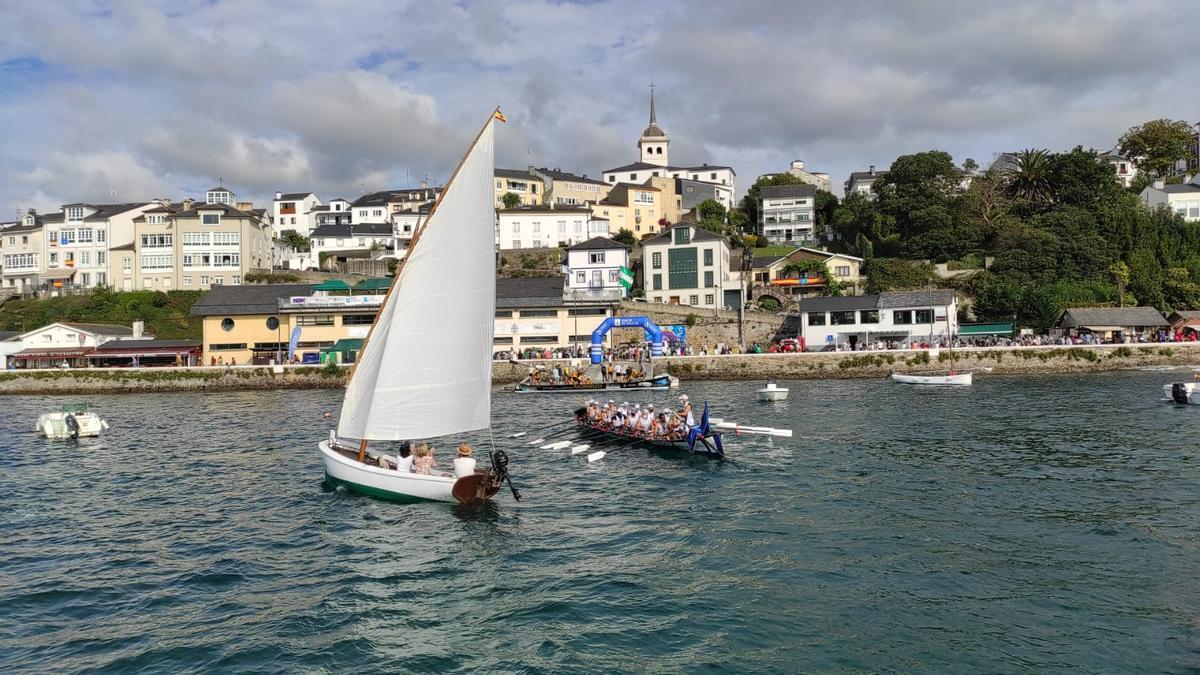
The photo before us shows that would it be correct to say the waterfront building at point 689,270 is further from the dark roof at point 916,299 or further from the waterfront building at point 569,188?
the waterfront building at point 569,188

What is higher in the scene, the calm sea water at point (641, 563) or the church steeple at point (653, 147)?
the church steeple at point (653, 147)

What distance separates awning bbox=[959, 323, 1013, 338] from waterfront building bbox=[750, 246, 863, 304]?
17.2 metres

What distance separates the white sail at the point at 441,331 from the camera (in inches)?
941

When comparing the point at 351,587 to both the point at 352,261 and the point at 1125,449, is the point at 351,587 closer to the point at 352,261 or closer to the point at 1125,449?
the point at 1125,449

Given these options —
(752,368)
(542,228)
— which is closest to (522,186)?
(542,228)

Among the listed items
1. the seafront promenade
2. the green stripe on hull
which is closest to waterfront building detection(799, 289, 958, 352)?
the seafront promenade

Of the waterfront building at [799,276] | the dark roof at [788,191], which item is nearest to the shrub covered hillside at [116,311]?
the waterfront building at [799,276]

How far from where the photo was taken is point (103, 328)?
8700 centimetres

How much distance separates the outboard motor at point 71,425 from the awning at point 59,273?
8403 centimetres

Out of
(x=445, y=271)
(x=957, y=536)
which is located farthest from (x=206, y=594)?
(x=957, y=536)

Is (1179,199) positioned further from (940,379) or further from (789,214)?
(940,379)

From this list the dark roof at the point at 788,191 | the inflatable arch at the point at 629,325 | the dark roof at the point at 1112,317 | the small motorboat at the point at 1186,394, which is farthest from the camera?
the dark roof at the point at 788,191

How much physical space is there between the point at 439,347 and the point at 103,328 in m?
79.6

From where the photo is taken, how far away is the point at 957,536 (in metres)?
21.5
